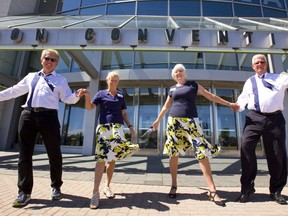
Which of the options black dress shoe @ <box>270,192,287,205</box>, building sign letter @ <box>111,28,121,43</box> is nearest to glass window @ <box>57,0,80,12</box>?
building sign letter @ <box>111,28,121,43</box>

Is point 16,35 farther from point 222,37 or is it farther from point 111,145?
point 222,37

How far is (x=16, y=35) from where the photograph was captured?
5.40 metres

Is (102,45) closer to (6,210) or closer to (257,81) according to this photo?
(257,81)

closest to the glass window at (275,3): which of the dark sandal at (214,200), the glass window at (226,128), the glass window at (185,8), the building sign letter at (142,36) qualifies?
the glass window at (185,8)

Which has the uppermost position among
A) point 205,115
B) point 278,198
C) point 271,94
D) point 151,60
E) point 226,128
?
point 151,60

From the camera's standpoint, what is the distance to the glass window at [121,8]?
10.4 metres

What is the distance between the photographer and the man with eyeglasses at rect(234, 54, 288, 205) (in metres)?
3.01

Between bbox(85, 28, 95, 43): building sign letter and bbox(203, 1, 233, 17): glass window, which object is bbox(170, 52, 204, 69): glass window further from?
bbox(85, 28, 95, 43): building sign letter

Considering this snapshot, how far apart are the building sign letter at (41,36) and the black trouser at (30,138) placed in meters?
3.08

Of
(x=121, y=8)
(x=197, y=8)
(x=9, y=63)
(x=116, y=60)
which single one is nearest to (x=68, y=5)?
(x=121, y=8)

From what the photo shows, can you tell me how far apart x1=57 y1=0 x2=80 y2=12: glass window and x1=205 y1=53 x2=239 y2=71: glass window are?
22.5 feet

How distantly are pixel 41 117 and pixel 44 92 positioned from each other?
1.05 ft

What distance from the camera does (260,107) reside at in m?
3.07

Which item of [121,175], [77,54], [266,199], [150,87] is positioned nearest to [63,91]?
[121,175]
